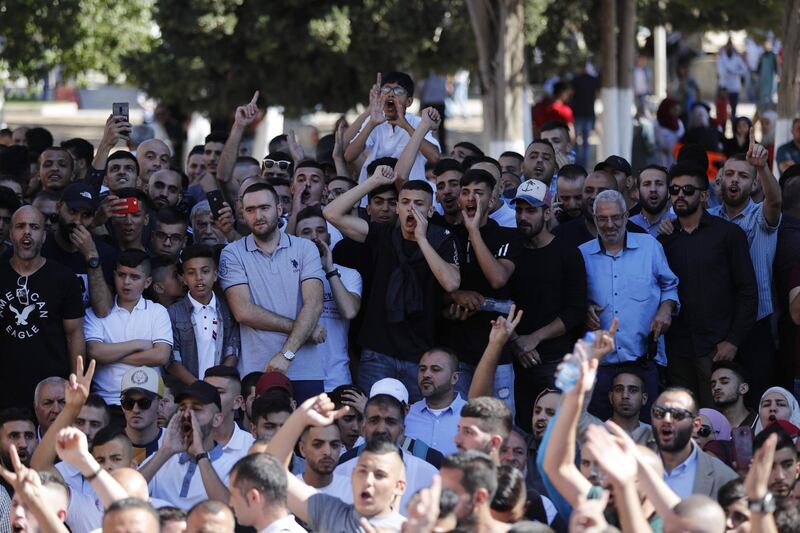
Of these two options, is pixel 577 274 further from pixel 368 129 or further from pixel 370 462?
pixel 370 462

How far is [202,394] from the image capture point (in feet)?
30.5

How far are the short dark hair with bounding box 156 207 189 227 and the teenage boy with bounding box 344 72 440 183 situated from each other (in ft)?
4.61

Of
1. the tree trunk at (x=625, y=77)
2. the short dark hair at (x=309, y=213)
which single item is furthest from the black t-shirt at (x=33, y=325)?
the tree trunk at (x=625, y=77)

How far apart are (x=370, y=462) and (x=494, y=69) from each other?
1120 cm

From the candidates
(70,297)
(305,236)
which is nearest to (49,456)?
(70,297)

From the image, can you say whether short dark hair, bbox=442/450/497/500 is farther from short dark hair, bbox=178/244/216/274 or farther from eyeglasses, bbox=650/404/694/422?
short dark hair, bbox=178/244/216/274

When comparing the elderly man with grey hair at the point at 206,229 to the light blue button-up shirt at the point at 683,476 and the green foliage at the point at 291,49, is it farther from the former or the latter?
the green foliage at the point at 291,49

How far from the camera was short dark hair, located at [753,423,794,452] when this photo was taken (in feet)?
28.4

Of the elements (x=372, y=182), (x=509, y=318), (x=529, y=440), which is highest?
(x=372, y=182)

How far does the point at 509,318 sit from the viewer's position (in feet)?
32.2

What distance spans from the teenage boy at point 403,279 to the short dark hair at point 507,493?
2.76m

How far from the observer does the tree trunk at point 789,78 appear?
15.9 metres

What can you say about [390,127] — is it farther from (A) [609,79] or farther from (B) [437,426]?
(A) [609,79]

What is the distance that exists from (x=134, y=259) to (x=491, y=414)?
303 cm
